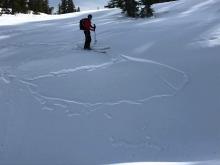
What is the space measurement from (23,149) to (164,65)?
6.90 m

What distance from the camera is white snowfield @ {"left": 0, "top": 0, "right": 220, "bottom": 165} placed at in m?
14.4

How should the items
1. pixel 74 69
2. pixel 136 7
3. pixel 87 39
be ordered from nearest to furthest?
pixel 74 69
pixel 87 39
pixel 136 7

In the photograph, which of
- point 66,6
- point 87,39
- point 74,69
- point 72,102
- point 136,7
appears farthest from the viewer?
point 66,6

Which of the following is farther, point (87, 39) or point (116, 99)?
point (87, 39)

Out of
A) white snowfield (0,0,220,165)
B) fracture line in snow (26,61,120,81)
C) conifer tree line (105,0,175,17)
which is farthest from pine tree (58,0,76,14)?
fracture line in snow (26,61,120,81)

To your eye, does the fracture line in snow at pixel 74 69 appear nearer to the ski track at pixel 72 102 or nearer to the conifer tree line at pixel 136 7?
the ski track at pixel 72 102

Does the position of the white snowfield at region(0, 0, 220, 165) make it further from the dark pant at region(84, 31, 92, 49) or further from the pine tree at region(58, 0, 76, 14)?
the pine tree at region(58, 0, 76, 14)

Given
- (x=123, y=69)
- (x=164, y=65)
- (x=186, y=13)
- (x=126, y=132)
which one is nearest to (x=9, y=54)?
(x=123, y=69)

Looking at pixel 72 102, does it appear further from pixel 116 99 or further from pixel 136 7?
pixel 136 7

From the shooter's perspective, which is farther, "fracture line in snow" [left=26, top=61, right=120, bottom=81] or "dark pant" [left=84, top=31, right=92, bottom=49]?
"dark pant" [left=84, top=31, right=92, bottom=49]

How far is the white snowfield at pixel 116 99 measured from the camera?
47.2 feet

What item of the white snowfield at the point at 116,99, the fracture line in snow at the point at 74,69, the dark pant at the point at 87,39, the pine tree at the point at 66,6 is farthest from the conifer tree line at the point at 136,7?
the pine tree at the point at 66,6

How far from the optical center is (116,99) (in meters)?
17.0

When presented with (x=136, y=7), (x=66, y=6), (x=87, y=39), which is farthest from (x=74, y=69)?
(x=66, y=6)
